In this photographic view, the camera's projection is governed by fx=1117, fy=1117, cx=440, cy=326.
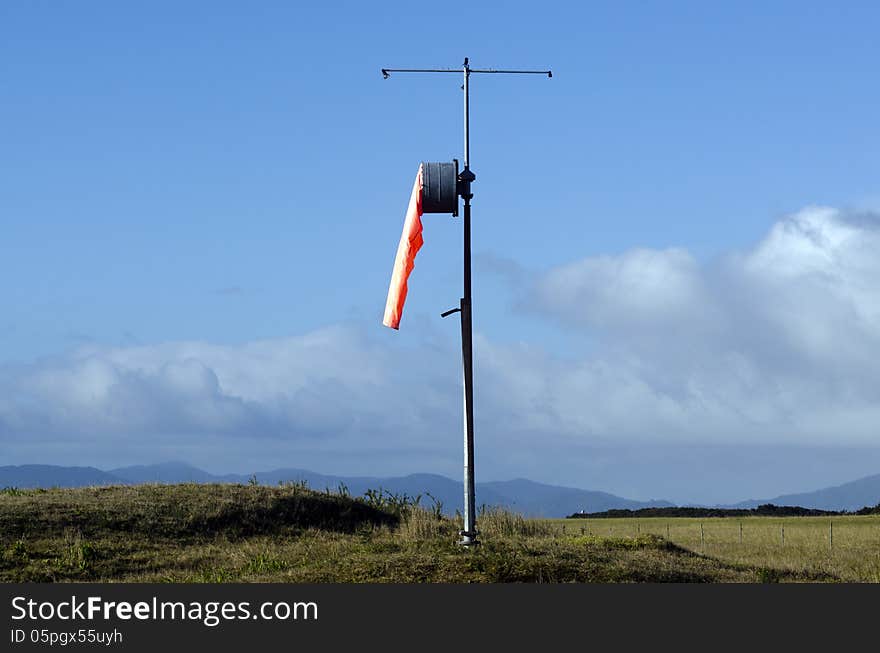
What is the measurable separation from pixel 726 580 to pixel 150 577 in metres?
11.7

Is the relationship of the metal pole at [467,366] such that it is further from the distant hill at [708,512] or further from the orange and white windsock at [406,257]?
the distant hill at [708,512]

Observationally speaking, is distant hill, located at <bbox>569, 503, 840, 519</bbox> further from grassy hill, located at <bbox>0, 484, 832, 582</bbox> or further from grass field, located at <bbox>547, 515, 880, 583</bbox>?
grassy hill, located at <bbox>0, 484, 832, 582</bbox>

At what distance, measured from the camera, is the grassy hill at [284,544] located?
1964cm

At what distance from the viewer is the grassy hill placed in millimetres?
19641

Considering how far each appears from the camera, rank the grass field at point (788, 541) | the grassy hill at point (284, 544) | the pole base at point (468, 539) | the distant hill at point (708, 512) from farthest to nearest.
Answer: the distant hill at point (708, 512)
the grass field at point (788, 541)
the pole base at point (468, 539)
the grassy hill at point (284, 544)

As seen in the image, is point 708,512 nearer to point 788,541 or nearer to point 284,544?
point 788,541

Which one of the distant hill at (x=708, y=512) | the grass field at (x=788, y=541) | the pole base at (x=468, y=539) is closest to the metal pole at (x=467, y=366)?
the pole base at (x=468, y=539)

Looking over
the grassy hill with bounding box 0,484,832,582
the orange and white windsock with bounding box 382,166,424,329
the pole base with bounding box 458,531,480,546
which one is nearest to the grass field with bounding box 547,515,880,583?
the grassy hill with bounding box 0,484,832,582

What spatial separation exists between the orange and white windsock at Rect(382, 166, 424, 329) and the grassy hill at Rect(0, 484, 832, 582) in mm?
4616

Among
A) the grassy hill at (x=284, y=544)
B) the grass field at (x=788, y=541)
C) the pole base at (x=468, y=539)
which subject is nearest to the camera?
the grassy hill at (x=284, y=544)

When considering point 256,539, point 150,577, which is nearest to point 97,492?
point 256,539

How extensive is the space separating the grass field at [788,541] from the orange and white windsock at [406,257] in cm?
1083

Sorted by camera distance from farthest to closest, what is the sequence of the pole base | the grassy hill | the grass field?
the grass field < the pole base < the grassy hill

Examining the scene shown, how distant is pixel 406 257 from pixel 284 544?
31.0 feet
